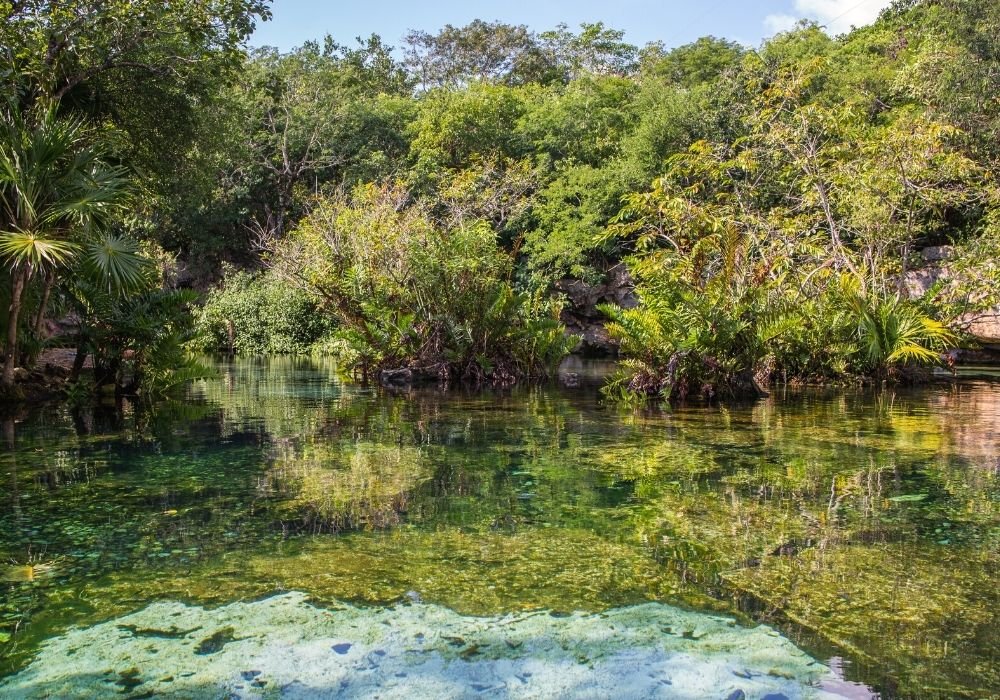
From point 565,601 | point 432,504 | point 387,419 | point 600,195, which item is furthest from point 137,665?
point 600,195

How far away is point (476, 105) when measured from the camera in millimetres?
28203

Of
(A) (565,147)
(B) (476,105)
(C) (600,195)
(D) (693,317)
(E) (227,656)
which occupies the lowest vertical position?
(E) (227,656)

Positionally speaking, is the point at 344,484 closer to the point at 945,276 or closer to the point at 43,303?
the point at 43,303

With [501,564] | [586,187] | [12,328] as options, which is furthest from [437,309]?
[586,187]

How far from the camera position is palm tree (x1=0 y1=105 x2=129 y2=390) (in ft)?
23.2

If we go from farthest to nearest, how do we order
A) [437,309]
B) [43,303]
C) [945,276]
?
[945,276] < [437,309] < [43,303]

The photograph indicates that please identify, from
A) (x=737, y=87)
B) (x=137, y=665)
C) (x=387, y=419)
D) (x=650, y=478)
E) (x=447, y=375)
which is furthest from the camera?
(x=737, y=87)

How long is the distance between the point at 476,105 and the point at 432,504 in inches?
1014

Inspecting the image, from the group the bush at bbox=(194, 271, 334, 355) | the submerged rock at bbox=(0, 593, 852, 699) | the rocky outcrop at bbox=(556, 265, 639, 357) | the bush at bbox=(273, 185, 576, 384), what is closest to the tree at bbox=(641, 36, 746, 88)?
the rocky outcrop at bbox=(556, 265, 639, 357)

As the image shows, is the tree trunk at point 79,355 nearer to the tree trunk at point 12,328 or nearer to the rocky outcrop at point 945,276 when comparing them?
the tree trunk at point 12,328

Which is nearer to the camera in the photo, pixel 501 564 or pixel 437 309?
pixel 501 564

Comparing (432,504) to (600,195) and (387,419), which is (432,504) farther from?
(600,195)

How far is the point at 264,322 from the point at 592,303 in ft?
34.3

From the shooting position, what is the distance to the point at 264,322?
26.1m
